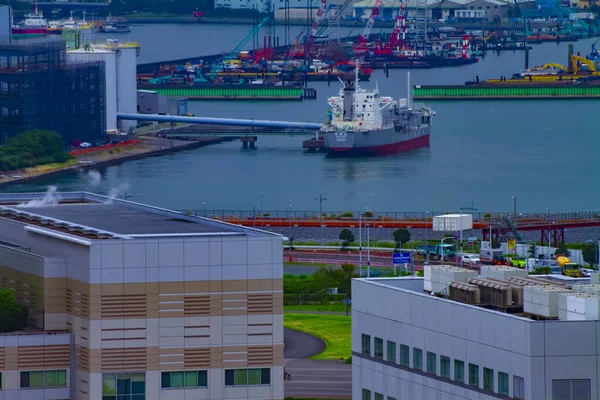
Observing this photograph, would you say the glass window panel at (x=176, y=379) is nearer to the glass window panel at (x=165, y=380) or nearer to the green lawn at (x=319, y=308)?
the glass window panel at (x=165, y=380)

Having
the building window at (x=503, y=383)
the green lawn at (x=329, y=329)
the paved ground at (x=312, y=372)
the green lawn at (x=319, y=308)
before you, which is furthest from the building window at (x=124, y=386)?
the green lawn at (x=319, y=308)

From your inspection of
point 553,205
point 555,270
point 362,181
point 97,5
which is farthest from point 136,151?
point 97,5

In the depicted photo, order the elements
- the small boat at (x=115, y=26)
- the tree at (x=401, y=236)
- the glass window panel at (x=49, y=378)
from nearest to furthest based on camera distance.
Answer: the glass window panel at (x=49, y=378) → the tree at (x=401, y=236) → the small boat at (x=115, y=26)

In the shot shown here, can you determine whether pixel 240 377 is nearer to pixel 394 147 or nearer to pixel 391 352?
pixel 391 352

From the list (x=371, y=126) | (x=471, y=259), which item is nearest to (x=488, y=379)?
(x=471, y=259)

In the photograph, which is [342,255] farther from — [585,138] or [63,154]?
[585,138]

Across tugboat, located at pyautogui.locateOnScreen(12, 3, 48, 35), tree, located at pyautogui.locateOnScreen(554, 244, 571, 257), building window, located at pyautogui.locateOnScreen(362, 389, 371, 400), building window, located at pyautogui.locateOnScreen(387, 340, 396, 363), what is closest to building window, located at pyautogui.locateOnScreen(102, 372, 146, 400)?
building window, located at pyautogui.locateOnScreen(362, 389, 371, 400)
